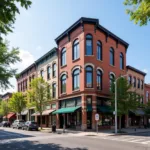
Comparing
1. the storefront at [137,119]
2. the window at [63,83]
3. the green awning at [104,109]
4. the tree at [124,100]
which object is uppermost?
the window at [63,83]

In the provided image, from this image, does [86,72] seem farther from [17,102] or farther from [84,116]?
[17,102]

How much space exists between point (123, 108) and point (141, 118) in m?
19.5

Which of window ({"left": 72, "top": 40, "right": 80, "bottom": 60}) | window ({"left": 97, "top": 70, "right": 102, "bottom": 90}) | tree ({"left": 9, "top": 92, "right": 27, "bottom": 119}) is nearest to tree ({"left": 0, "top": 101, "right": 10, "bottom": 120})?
tree ({"left": 9, "top": 92, "right": 27, "bottom": 119})

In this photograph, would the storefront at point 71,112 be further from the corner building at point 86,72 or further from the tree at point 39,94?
the tree at point 39,94

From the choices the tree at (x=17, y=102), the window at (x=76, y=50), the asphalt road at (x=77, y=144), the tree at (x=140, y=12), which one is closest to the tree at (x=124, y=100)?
the window at (x=76, y=50)

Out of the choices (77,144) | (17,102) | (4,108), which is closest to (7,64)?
(77,144)

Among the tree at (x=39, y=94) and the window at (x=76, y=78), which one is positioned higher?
the window at (x=76, y=78)

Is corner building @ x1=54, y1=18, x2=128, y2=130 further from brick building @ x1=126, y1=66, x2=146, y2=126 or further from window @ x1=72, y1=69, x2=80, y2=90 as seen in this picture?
brick building @ x1=126, y1=66, x2=146, y2=126

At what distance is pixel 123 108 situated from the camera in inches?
1244

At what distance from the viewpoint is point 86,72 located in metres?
35.0

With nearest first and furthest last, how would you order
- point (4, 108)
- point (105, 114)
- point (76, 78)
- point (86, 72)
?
point (86, 72)
point (105, 114)
point (76, 78)
point (4, 108)

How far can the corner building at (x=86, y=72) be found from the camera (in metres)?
34.3

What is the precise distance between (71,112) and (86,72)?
6528 mm

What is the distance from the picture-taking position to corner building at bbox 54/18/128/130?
113 feet
